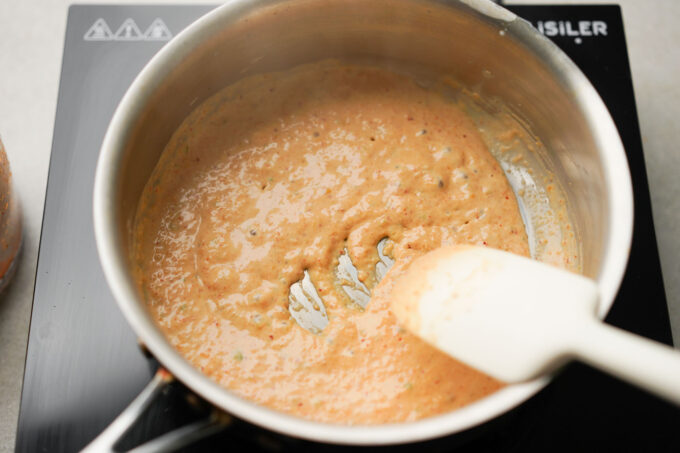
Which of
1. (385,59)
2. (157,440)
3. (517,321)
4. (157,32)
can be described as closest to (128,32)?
(157,32)

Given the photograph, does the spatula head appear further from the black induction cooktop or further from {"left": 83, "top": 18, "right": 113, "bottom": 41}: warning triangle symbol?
{"left": 83, "top": 18, "right": 113, "bottom": 41}: warning triangle symbol

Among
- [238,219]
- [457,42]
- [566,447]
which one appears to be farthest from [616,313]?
[238,219]

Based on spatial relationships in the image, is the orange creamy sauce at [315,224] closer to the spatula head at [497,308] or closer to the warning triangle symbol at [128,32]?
the spatula head at [497,308]

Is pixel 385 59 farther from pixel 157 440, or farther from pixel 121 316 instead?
pixel 157 440

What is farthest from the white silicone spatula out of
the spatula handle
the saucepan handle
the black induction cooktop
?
the saucepan handle

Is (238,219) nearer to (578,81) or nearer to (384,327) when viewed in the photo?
(384,327)
